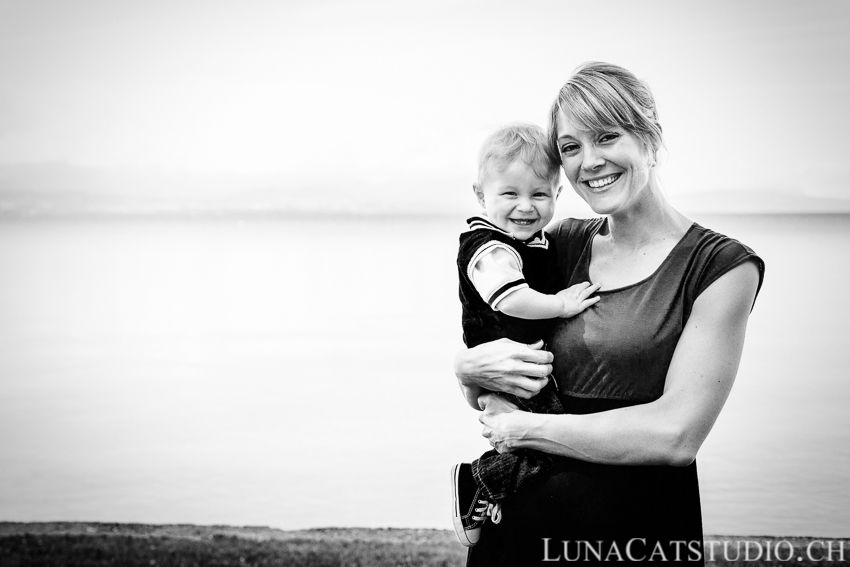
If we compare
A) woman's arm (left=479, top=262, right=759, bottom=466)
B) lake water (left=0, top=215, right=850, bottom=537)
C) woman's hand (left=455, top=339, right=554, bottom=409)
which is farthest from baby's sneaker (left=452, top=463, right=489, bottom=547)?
lake water (left=0, top=215, right=850, bottom=537)

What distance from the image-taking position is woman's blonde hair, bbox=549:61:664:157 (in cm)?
158

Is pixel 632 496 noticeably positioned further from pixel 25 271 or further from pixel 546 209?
pixel 25 271

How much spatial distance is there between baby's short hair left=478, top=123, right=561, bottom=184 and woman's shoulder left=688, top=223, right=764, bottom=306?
360 millimetres

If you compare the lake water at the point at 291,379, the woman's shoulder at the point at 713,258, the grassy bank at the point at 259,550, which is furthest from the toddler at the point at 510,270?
the lake water at the point at 291,379

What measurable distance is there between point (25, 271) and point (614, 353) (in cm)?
547

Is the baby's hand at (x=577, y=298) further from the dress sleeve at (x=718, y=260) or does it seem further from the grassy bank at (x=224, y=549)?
the grassy bank at (x=224, y=549)

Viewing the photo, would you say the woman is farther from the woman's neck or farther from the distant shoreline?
the distant shoreline

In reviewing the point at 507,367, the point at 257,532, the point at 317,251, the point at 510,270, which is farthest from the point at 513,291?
the point at 317,251

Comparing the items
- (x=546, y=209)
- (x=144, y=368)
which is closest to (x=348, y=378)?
(x=144, y=368)

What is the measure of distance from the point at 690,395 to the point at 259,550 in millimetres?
3116

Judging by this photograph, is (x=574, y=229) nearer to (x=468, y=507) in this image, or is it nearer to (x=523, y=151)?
(x=523, y=151)

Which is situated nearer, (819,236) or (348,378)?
(819,236)

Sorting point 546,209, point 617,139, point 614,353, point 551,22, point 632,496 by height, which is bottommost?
point 632,496

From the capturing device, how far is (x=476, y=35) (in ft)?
17.2
